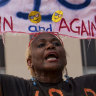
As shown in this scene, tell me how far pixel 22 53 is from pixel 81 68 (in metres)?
1.51

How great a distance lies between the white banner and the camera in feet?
10.6

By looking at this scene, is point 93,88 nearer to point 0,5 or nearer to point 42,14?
point 42,14

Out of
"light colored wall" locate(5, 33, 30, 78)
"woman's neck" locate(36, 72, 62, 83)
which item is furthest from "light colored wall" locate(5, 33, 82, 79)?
"woman's neck" locate(36, 72, 62, 83)

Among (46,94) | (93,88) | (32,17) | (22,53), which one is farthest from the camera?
(22,53)

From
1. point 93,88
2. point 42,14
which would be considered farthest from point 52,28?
point 93,88

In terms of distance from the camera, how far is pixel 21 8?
3.25 m

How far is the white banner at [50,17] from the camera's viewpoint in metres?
3.22

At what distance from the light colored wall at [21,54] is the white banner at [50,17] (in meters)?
4.94

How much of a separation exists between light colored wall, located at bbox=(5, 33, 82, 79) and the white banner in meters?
4.94

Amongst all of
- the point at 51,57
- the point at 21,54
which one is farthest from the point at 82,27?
the point at 21,54

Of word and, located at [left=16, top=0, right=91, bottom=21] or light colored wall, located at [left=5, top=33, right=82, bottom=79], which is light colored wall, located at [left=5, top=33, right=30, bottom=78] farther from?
word and, located at [left=16, top=0, right=91, bottom=21]

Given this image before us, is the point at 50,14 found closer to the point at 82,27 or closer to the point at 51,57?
the point at 82,27

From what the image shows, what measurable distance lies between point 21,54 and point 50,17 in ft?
17.0

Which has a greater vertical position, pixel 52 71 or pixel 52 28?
pixel 52 28
